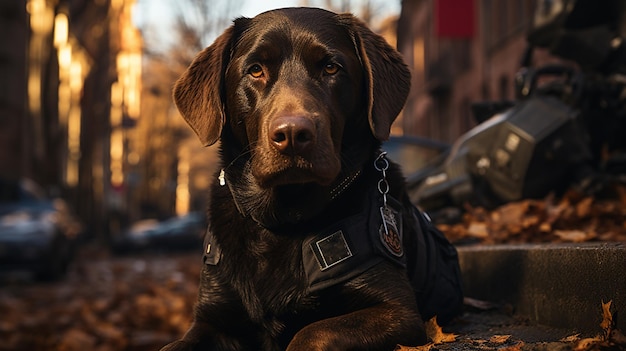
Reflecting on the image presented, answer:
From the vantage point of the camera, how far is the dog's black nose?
10.4 feet

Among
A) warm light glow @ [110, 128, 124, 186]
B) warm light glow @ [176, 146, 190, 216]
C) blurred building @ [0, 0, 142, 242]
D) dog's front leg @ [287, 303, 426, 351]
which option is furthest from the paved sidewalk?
warm light glow @ [176, 146, 190, 216]

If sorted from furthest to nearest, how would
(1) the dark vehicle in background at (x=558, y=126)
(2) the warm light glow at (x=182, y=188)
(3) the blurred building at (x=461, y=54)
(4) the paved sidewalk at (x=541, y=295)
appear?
(2) the warm light glow at (x=182, y=188)
(3) the blurred building at (x=461, y=54)
(1) the dark vehicle in background at (x=558, y=126)
(4) the paved sidewalk at (x=541, y=295)

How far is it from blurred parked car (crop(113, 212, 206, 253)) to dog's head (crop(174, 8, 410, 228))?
2882cm

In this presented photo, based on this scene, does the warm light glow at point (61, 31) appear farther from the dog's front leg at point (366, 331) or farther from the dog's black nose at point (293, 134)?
the dog's front leg at point (366, 331)

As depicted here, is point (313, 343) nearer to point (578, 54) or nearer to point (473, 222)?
point (473, 222)

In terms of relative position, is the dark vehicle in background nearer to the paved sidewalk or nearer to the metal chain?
the paved sidewalk

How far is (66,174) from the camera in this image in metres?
36.3

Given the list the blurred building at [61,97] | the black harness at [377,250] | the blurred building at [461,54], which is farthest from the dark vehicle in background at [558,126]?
the blurred building at [461,54]

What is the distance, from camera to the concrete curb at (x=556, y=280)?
3.51 metres

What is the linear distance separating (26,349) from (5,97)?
22299 mm

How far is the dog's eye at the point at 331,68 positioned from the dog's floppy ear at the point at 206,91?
455mm

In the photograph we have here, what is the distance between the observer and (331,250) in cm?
338

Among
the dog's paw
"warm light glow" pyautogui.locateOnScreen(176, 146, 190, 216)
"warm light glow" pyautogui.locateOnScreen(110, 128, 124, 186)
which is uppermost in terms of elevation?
the dog's paw

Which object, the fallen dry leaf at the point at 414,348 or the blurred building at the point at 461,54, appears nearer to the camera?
the fallen dry leaf at the point at 414,348
